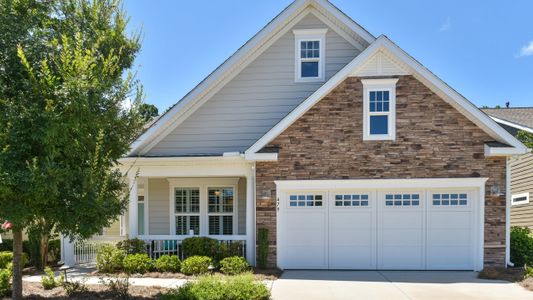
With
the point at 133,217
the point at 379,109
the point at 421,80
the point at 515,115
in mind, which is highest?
the point at 421,80

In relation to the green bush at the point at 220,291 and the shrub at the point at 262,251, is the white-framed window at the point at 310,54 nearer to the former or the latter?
the shrub at the point at 262,251

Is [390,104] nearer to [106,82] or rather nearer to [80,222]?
[106,82]

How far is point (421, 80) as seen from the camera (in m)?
10.4

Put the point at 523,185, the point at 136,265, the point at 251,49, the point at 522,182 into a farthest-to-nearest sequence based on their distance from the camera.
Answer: the point at 522,182, the point at 523,185, the point at 251,49, the point at 136,265

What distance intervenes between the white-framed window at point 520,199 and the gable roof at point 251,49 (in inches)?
380

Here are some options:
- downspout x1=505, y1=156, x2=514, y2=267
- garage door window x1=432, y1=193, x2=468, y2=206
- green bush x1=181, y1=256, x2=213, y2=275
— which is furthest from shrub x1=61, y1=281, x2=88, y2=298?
downspout x1=505, y1=156, x2=514, y2=267

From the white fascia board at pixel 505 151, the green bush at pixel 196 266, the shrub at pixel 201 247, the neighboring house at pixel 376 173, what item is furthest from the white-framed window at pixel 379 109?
the green bush at pixel 196 266

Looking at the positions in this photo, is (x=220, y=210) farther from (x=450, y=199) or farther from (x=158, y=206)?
(x=450, y=199)

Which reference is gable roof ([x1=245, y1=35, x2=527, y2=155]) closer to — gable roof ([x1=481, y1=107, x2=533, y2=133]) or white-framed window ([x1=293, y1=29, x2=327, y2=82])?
white-framed window ([x1=293, y1=29, x2=327, y2=82])

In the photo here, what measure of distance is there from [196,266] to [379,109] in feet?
21.3

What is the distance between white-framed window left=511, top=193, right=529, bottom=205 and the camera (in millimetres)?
15594

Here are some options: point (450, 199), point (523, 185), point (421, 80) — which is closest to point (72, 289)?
point (450, 199)

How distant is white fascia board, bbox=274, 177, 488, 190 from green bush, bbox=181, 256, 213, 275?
280 cm

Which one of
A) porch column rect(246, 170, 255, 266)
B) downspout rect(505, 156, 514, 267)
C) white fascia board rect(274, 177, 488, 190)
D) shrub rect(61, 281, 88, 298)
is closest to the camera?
shrub rect(61, 281, 88, 298)
